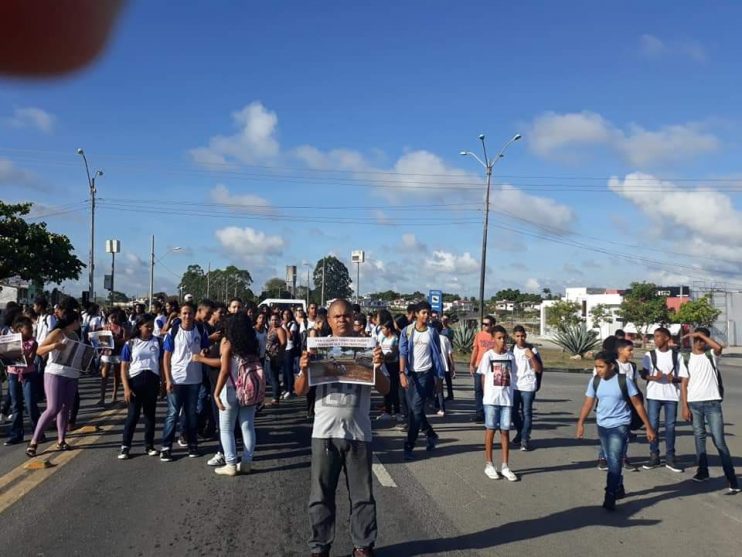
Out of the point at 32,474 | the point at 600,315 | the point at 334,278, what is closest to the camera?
the point at 32,474

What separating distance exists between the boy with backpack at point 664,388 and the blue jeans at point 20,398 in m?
7.71

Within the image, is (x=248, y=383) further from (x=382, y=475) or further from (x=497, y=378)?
(x=497, y=378)

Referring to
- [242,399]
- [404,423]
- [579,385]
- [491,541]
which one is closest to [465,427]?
[404,423]

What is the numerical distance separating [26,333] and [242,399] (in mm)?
3871

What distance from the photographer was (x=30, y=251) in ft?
99.1

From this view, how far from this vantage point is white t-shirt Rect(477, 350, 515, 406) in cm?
722

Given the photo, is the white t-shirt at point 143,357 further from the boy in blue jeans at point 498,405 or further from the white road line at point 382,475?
the boy in blue jeans at point 498,405

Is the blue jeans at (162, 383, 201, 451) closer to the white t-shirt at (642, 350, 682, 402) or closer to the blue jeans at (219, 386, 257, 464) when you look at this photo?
the blue jeans at (219, 386, 257, 464)

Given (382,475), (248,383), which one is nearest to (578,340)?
(382,475)

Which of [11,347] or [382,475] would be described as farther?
[11,347]

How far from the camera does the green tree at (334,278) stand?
79188 millimetres

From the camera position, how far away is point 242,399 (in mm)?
6844

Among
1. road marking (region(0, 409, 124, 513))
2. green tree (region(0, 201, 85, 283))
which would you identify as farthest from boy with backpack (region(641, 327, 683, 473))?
green tree (region(0, 201, 85, 283))

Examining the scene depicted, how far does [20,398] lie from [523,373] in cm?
656
